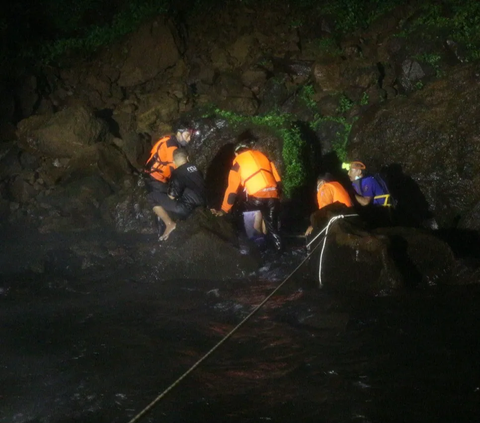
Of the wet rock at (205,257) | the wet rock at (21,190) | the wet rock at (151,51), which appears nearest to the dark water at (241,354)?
the wet rock at (205,257)

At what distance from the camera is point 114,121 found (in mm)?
14594

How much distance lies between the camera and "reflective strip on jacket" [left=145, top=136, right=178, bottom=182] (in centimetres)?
982

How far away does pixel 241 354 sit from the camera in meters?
6.03

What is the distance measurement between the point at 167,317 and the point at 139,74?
30.7 feet

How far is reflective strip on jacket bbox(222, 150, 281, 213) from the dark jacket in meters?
0.70

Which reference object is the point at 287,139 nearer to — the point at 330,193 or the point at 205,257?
the point at 330,193

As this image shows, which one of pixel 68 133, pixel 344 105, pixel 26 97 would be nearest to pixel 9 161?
pixel 68 133

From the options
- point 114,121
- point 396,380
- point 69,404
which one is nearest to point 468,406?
point 396,380

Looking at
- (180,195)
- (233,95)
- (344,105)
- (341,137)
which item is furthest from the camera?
(233,95)

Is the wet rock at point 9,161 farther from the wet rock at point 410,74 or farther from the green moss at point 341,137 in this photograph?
the wet rock at point 410,74

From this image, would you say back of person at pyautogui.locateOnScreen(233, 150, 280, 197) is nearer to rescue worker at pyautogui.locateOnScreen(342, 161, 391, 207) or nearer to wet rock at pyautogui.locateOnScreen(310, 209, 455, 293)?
rescue worker at pyautogui.locateOnScreen(342, 161, 391, 207)

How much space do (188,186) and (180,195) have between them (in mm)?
262

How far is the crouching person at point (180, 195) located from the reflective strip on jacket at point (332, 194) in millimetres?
2226

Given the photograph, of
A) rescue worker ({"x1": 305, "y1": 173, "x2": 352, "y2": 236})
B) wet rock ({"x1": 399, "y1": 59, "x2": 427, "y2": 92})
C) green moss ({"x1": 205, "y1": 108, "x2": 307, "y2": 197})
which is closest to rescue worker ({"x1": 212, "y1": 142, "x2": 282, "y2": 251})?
rescue worker ({"x1": 305, "y1": 173, "x2": 352, "y2": 236})
